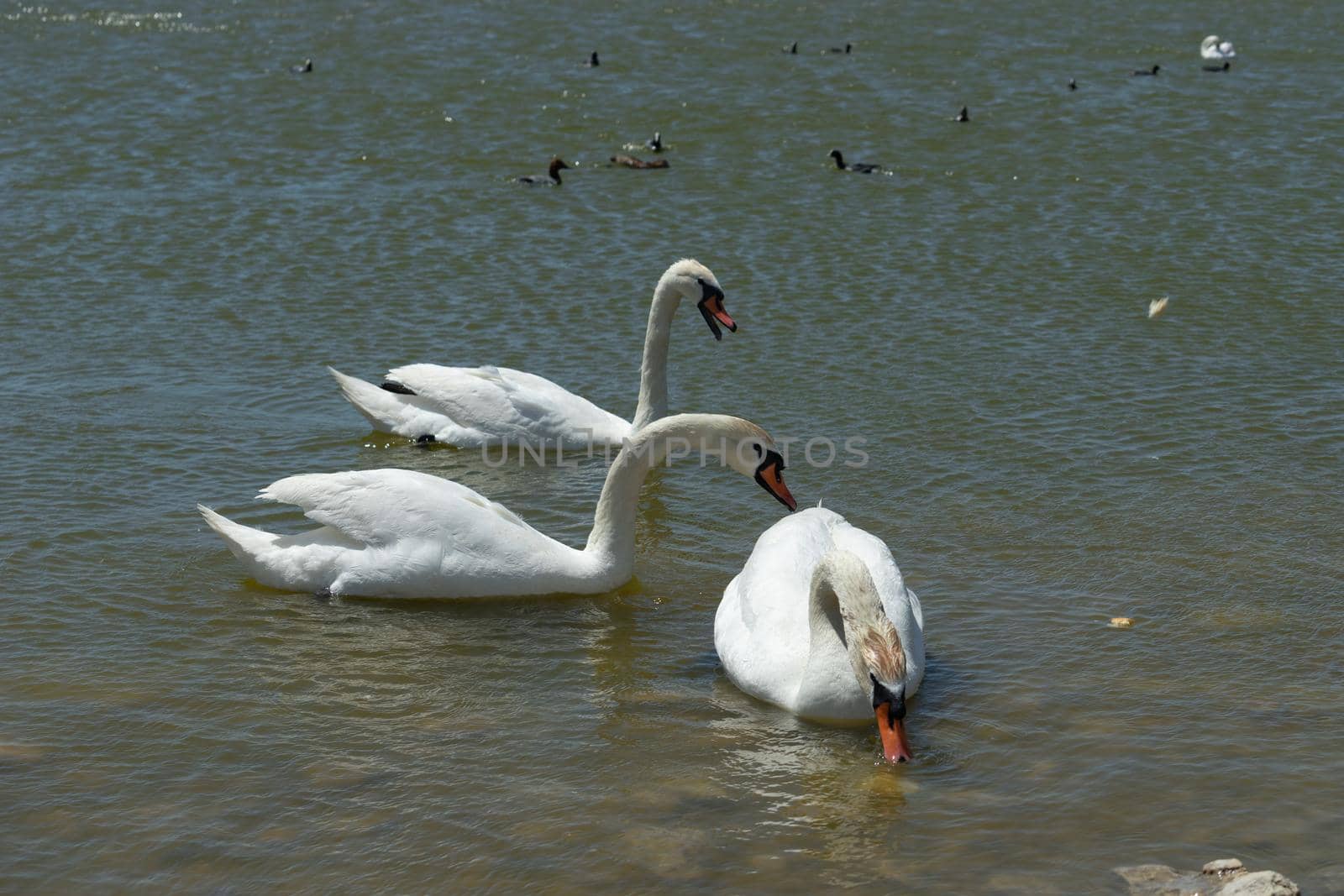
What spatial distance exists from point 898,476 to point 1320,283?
17.4 ft

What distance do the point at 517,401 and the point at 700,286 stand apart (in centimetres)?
135

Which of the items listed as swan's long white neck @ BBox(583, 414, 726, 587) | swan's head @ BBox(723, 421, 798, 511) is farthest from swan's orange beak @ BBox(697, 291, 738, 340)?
swan's head @ BBox(723, 421, 798, 511)

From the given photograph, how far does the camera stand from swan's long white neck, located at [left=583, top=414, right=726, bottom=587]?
8219 millimetres

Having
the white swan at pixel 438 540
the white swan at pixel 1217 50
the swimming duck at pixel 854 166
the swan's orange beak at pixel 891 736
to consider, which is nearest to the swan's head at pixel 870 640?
the swan's orange beak at pixel 891 736

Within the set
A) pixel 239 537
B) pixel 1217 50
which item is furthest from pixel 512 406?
pixel 1217 50

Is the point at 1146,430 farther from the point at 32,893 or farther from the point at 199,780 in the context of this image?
the point at 32,893

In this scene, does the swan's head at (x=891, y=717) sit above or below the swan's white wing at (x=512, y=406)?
below

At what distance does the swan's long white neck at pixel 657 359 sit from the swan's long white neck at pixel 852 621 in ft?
13.1

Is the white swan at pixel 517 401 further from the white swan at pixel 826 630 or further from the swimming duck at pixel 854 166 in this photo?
the swimming duck at pixel 854 166

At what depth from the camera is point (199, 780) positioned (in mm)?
6547

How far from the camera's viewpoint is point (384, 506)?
8.31 m

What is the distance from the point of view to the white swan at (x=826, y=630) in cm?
656

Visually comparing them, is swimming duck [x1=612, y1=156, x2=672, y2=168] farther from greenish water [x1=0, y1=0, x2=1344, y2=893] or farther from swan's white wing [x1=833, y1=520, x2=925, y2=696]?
swan's white wing [x1=833, y1=520, x2=925, y2=696]

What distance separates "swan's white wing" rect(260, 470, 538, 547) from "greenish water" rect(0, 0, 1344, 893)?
378mm
